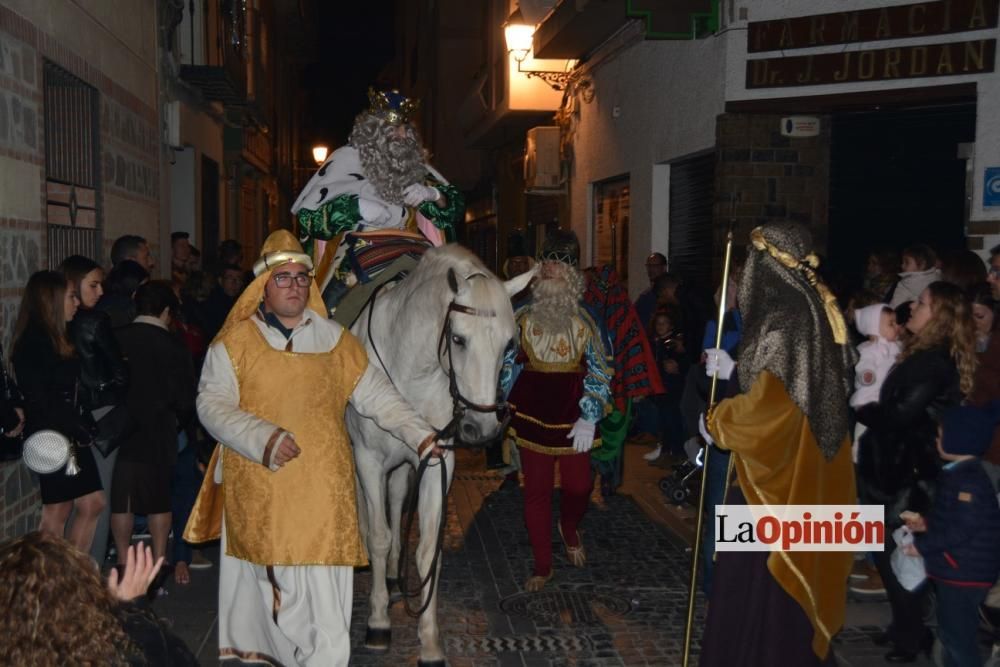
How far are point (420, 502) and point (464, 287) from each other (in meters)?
1.26

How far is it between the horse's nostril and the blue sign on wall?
6392 millimetres

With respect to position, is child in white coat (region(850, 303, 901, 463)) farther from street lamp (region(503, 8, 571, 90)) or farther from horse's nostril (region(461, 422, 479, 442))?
street lamp (region(503, 8, 571, 90))

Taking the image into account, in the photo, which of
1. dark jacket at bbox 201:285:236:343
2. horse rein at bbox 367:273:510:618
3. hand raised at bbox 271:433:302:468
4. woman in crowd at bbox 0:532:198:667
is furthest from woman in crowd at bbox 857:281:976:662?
dark jacket at bbox 201:285:236:343

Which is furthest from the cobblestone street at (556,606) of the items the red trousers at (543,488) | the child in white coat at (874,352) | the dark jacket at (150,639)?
the dark jacket at (150,639)

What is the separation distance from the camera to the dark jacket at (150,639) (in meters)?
2.49

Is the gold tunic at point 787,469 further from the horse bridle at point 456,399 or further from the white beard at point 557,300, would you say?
the white beard at point 557,300

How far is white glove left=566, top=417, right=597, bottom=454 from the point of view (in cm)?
677

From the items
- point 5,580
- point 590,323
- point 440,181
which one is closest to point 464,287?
→ point 590,323

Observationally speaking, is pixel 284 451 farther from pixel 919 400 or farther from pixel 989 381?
pixel 989 381

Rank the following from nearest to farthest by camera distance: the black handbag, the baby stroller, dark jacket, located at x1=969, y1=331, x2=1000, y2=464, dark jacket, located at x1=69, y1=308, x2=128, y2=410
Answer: dark jacket, located at x1=969, y1=331, x2=1000, y2=464 → dark jacket, located at x1=69, y1=308, x2=128, y2=410 → the black handbag → the baby stroller

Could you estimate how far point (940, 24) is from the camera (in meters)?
9.42

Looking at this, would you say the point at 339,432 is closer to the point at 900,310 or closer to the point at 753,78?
the point at 900,310

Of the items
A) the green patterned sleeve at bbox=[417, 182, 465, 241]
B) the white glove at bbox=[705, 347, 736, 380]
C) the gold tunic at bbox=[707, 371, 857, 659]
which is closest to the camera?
the gold tunic at bbox=[707, 371, 857, 659]

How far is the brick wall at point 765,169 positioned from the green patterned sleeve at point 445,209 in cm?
458
